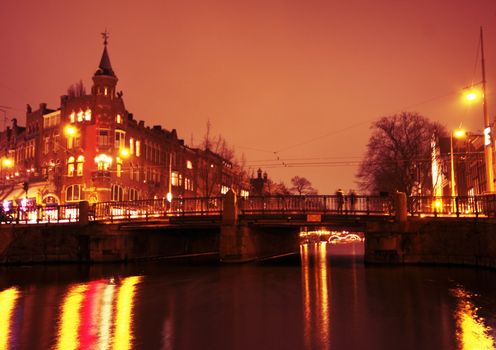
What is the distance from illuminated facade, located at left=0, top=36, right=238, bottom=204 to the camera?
62312 mm

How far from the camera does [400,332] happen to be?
12805 millimetres

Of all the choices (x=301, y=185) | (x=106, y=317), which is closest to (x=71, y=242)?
(x=106, y=317)

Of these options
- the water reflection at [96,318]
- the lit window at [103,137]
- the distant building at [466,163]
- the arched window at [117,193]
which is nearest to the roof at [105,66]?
the lit window at [103,137]

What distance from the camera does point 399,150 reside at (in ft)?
195

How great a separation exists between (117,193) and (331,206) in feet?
116

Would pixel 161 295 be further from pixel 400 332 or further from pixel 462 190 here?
pixel 462 190

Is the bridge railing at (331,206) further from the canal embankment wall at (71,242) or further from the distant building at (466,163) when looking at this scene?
the distant building at (466,163)

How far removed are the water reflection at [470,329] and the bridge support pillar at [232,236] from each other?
2004 centimetres

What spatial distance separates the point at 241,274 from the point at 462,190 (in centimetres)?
4917

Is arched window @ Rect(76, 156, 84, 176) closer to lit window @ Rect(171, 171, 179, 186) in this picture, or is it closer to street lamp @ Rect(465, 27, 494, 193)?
lit window @ Rect(171, 171, 179, 186)

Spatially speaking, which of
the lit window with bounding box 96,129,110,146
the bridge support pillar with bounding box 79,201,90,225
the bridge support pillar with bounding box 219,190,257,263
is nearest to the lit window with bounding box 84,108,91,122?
the lit window with bounding box 96,129,110,146

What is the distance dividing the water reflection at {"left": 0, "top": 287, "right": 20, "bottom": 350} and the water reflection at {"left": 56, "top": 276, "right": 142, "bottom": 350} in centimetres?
122

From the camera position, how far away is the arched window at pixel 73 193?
205 ft

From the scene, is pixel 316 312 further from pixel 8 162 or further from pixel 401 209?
pixel 8 162
